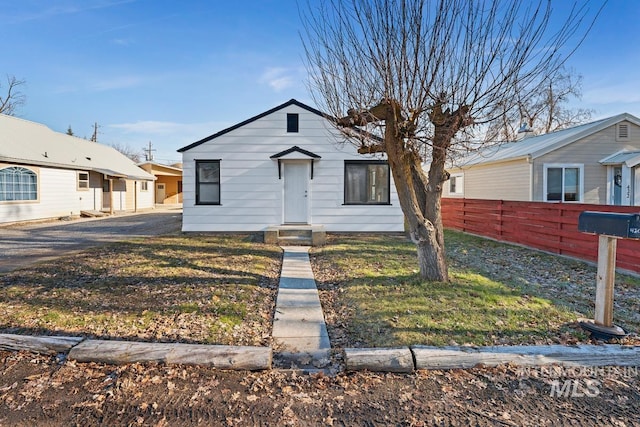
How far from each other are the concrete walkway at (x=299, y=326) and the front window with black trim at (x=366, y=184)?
5.45m

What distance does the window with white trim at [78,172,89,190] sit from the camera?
19094mm

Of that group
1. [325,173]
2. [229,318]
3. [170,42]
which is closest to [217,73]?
[170,42]

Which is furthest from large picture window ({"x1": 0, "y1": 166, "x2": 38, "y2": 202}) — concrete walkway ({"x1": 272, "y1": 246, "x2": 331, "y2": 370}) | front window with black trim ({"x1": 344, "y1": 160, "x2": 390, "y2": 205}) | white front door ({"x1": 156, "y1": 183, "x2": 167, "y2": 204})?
white front door ({"x1": 156, "y1": 183, "x2": 167, "y2": 204})

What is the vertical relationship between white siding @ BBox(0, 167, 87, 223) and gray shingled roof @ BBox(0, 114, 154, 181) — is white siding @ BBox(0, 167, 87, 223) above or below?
below

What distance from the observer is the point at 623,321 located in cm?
416

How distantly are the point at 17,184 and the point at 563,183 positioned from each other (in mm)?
22742

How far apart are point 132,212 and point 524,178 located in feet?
76.1

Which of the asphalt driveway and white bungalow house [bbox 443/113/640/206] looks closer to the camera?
the asphalt driveway

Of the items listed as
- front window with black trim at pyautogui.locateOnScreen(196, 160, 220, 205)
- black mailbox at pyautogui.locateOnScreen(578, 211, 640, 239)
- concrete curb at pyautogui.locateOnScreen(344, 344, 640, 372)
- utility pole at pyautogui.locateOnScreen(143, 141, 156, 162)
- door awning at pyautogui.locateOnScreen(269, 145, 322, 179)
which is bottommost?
concrete curb at pyautogui.locateOnScreen(344, 344, 640, 372)

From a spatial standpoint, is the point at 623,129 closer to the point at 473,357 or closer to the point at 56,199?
the point at 473,357

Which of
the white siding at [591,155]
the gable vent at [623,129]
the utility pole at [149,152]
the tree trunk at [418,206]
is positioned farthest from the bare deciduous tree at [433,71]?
the utility pole at [149,152]

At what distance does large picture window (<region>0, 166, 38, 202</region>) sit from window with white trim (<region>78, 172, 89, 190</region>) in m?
3.42

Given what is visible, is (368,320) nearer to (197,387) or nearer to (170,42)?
(197,387)

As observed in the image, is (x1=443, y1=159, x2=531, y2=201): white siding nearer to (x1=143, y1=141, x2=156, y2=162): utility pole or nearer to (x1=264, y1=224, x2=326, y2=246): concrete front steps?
(x1=264, y1=224, x2=326, y2=246): concrete front steps
